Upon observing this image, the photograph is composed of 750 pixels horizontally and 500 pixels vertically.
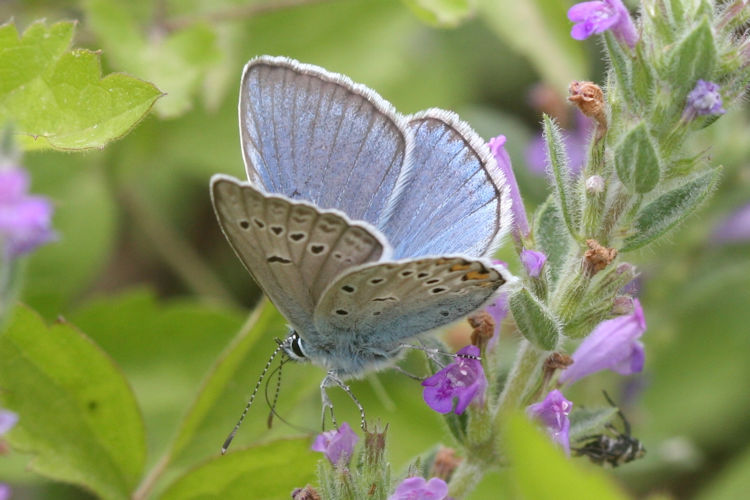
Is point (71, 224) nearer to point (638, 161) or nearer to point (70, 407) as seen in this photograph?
point (70, 407)

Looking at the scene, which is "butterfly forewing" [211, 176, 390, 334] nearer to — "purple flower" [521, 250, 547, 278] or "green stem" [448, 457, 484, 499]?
"purple flower" [521, 250, 547, 278]

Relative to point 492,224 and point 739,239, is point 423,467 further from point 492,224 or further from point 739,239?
point 739,239

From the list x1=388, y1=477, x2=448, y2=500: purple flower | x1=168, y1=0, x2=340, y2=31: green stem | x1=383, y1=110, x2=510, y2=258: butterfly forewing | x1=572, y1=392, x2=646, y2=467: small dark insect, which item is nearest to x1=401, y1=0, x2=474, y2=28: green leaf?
x1=168, y1=0, x2=340, y2=31: green stem

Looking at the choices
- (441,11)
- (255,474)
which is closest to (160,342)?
(255,474)

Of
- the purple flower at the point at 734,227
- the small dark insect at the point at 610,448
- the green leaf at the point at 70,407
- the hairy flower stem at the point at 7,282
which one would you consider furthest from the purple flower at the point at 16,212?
the purple flower at the point at 734,227

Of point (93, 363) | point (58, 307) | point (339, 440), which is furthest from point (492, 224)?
point (58, 307)

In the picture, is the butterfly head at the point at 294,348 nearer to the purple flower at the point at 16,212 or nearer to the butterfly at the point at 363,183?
the butterfly at the point at 363,183
